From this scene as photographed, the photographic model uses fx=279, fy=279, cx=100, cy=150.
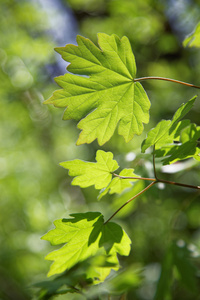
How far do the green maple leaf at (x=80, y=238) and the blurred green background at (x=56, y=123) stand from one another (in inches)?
71.9

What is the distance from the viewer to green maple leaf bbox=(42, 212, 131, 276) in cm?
82

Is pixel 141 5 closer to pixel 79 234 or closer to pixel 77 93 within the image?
pixel 77 93

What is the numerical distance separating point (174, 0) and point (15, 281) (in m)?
4.03

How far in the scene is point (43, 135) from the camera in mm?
4672

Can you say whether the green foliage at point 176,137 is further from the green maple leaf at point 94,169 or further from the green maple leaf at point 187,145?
the green maple leaf at point 94,169

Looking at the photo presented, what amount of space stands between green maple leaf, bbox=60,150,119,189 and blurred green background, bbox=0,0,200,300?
6.22ft

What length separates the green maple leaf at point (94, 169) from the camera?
843 millimetres

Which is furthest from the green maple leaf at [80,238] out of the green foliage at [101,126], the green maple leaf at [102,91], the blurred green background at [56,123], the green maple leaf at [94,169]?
the blurred green background at [56,123]

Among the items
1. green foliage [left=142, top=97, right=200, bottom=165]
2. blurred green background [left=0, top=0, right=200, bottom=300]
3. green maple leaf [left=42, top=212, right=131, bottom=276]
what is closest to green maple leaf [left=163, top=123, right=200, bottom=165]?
green foliage [left=142, top=97, right=200, bottom=165]

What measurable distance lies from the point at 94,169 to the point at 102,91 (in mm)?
243

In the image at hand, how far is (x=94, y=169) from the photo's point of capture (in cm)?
86

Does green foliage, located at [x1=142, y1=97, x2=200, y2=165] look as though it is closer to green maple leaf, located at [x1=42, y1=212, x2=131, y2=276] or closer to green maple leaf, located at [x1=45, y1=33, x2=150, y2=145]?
green maple leaf, located at [x1=45, y1=33, x2=150, y2=145]

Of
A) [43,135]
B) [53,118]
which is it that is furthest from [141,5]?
[43,135]

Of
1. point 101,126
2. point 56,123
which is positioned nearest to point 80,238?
point 101,126
